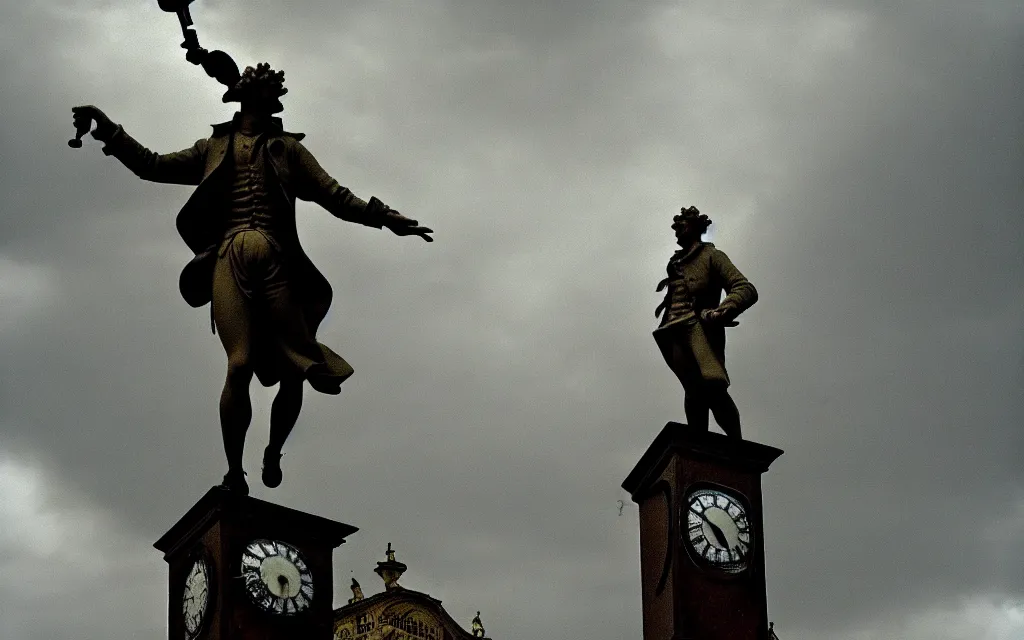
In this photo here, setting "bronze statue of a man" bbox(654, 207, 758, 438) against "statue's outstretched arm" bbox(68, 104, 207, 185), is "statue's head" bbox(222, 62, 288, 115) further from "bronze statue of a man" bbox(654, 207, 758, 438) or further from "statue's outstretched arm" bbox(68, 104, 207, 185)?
"bronze statue of a man" bbox(654, 207, 758, 438)

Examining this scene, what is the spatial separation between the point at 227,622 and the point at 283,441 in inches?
80.0

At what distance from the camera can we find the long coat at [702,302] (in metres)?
29.4

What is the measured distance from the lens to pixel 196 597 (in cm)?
2769

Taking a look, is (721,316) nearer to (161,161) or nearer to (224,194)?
(224,194)

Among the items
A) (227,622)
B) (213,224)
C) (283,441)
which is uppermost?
(213,224)

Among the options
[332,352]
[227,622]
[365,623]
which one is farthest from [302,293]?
[365,623]

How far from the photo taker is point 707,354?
1156 inches

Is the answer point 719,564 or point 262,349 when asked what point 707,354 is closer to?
point 719,564

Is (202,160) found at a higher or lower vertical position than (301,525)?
higher

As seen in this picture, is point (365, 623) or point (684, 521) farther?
point (365, 623)

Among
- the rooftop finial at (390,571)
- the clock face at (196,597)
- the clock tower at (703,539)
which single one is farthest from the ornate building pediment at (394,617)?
the clock face at (196,597)

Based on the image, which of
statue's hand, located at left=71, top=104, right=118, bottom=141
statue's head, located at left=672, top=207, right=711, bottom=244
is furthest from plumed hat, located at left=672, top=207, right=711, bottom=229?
statue's hand, located at left=71, top=104, right=118, bottom=141

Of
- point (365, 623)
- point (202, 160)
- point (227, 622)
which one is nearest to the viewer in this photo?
point (227, 622)

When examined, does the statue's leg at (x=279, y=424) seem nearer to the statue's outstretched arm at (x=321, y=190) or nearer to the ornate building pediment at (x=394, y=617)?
the statue's outstretched arm at (x=321, y=190)
